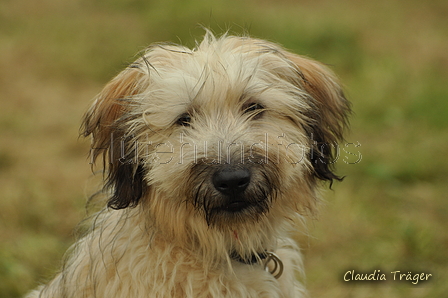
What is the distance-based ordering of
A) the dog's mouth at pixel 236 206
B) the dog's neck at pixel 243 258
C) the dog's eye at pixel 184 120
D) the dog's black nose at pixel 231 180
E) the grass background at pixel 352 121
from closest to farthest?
the dog's black nose at pixel 231 180 → the dog's mouth at pixel 236 206 → the dog's eye at pixel 184 120 → the dog's neck at pixel 243 258 → the grass background at pixel 352 121

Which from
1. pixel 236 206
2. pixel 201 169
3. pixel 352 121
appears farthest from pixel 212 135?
pixel 352 121

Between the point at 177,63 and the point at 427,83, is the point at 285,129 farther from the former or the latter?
the point at 427,83

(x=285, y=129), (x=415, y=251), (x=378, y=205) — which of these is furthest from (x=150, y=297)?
(x=378, y=205)

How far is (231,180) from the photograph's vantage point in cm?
205

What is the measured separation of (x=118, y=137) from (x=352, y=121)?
4100mm

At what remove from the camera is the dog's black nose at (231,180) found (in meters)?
2.04

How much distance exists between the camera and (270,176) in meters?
2.14

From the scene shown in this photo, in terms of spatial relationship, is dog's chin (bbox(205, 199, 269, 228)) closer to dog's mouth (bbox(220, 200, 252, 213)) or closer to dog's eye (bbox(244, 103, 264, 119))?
dog's mouth (bbox(220, 200, 252, 213))

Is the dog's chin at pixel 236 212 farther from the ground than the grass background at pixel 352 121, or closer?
farther from the ground

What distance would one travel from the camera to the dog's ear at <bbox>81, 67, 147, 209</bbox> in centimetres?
228

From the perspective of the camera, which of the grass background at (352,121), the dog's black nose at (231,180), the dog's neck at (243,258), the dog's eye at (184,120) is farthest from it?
the grass background at (352,121)

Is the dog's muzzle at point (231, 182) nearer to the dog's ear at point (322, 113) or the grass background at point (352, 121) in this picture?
the dog's ear at point (322, 113)

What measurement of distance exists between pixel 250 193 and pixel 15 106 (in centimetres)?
539

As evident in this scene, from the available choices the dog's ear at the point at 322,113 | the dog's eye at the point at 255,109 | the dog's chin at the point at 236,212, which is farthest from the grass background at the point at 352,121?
the dog's eye at the point at 255,109
